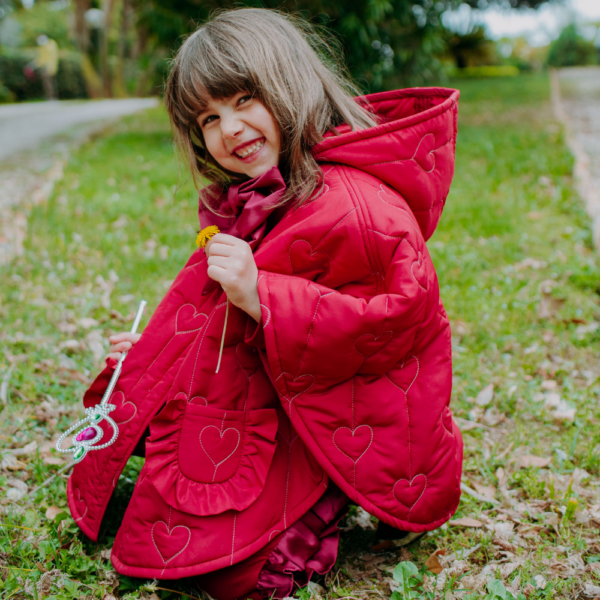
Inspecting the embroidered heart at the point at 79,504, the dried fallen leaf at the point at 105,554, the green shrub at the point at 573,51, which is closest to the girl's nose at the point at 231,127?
the embroidered heart at the point at 79,504

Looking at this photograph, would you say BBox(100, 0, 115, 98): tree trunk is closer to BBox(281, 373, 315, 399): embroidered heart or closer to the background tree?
the background tree

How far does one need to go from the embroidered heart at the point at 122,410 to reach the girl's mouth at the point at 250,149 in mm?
783

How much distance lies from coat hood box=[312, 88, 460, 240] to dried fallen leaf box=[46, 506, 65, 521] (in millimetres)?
1415

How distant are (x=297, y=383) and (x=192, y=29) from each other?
7.05 metres

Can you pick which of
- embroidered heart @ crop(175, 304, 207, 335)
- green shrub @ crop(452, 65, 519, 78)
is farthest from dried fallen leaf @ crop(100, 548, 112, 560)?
green shrub @ crop(452, 65, 519, 78)

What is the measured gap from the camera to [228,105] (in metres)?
1.62

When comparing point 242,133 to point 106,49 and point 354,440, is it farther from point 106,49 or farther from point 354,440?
point 106,49

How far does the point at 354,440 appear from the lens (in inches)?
60.3

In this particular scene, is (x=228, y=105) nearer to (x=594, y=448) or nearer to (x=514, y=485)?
(x=514, y=485)

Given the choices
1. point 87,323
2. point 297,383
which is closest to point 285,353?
point 297,383

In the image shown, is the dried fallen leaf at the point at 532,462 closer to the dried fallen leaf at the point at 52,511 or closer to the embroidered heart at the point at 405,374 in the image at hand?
the embroidered heart at the point at 405,374

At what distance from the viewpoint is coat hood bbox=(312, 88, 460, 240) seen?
61.2 inches

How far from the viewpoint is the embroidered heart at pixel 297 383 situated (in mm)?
1462

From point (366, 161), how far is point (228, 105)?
421 millimetres
